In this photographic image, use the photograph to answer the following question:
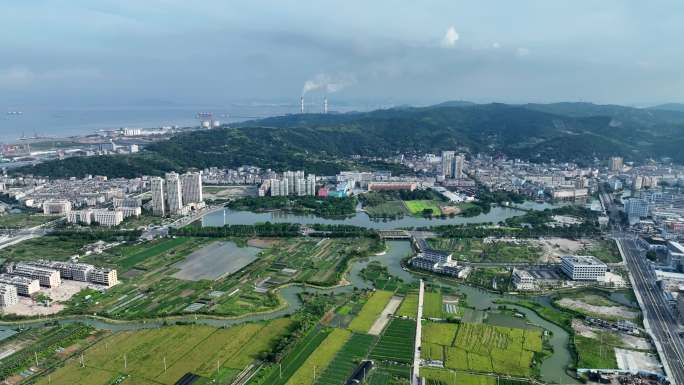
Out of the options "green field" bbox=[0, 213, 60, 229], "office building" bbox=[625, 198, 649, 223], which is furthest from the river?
"green field" bbox=[0, 213, 60, 229]

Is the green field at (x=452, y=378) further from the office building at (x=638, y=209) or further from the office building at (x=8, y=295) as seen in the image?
the office building at (x=638, y=209)

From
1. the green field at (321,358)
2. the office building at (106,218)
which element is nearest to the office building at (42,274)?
the office building at (106,218)

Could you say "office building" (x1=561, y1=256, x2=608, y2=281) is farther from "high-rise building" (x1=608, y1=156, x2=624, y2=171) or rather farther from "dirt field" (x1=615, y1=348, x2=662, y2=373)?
"high-rise building" (x1=608, y1=156, x2=624, y2=171)

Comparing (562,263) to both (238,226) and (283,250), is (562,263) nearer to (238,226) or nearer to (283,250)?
(283,250)

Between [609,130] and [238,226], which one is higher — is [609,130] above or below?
above

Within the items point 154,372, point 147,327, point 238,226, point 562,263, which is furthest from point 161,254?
point 562,263

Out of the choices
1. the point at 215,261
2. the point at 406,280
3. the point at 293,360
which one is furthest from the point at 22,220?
the point at 293,360
